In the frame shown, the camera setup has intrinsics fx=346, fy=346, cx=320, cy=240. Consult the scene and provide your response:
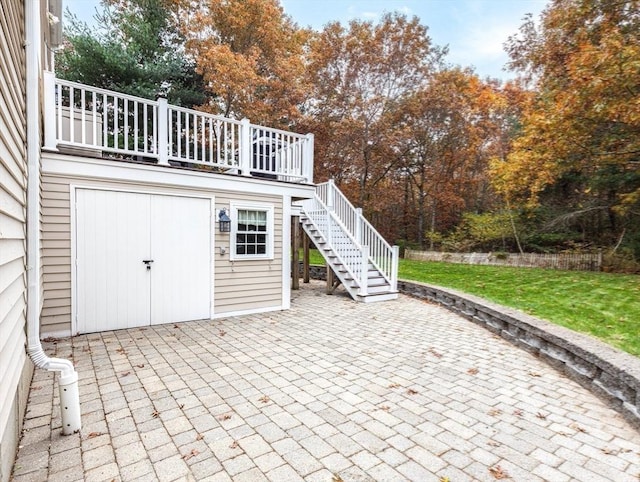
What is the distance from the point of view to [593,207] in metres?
11.4

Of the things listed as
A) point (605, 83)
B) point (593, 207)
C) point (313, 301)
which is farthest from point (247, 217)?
point (593, 207)

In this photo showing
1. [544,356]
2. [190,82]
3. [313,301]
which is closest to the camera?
[544,356]

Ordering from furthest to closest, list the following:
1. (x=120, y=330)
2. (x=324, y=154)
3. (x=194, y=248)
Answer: (x=324, y=154) → (x=194, y=248) → (x=120, y=330)

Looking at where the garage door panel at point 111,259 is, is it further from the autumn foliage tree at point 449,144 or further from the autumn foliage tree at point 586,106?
the autumn foliage tree at point 449,144

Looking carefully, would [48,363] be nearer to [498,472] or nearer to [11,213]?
[11,213]

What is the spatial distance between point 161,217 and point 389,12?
13184mm

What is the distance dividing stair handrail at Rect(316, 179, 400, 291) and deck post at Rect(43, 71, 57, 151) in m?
5.26

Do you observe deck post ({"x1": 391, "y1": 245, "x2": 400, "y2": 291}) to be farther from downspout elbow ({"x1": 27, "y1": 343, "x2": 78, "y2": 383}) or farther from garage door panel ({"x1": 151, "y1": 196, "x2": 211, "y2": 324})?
downspout elbow ({"x1": 27, "y1": 343, "x2": 78, "y2": 383})

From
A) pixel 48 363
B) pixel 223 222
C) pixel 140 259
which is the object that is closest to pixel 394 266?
pixel 223 222

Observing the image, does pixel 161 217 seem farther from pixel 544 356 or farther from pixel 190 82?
Answer: pixel 190 82


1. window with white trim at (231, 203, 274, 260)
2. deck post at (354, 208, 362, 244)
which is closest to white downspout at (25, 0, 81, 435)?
window with white trim at (231, 203, 274, 260)

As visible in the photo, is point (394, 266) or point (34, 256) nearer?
point (34, 256)

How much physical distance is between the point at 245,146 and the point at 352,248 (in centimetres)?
343

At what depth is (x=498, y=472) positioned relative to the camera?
7.36ft
